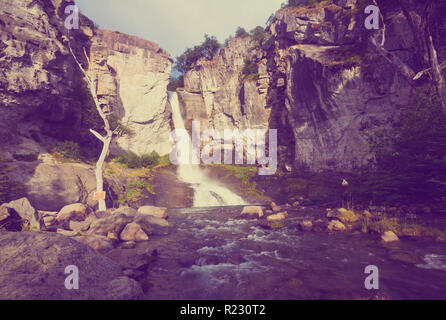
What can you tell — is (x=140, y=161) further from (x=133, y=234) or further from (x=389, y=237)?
(x=389, y=237)

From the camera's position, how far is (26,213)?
9719 mm

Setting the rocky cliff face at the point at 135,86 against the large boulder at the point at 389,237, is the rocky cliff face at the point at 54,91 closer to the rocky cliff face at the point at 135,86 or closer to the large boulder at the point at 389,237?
the rocky cliff face at the point at 135,86

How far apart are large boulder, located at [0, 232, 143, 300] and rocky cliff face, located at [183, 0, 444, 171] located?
21.4 metres

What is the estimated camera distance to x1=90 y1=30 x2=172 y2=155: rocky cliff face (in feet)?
89.8

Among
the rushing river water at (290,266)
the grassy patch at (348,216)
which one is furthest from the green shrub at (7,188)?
the grassy patch at (348,216)

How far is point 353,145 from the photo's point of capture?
20.9m

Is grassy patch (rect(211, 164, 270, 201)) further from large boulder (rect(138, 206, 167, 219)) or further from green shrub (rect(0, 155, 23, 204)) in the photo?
green shrub (rect(0, 155, 23, 204))

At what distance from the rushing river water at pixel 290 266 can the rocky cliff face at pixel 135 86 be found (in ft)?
80.4

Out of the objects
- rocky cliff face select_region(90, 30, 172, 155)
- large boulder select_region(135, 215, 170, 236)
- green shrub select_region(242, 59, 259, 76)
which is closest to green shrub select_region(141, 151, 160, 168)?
rocky cliff face select_region(90, 30, 172, 155)

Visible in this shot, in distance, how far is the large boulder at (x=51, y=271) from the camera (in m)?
3.88

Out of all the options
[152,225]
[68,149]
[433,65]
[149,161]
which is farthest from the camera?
[149,161]

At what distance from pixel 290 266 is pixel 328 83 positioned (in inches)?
800

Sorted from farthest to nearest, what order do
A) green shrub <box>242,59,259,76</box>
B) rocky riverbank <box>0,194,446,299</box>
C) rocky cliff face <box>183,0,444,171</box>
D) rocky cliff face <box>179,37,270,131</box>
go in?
green shrub <box>242,59,259,76</box> < rocky cliff face <box>179,37,270,131</box> < rocky cliff face <box>183,0,444,171</box> < rocky riverbank <box>0,194,446,299</box>

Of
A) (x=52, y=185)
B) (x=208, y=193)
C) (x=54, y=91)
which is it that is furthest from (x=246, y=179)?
(x=54, y=91)
